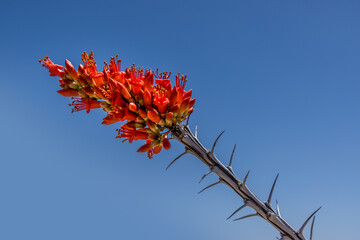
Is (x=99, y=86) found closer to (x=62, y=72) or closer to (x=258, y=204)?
(x=62, y=72)

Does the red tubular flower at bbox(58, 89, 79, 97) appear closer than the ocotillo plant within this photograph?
No

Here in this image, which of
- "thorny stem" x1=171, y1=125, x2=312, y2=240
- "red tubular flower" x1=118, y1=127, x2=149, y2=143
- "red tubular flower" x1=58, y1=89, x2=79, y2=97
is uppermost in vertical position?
"red tubular flower" x1=58, y1=89, x2=79, y2=97

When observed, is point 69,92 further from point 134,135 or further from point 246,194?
point 246,194

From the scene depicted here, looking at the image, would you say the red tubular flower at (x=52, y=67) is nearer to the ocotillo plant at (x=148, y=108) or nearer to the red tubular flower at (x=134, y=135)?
the ocotillo plant at (x=148, y=108)

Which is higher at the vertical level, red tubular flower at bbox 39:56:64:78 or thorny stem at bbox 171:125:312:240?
red tubular flower at bbox 39:56:64:78

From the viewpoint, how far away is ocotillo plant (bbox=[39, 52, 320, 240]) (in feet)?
8.73

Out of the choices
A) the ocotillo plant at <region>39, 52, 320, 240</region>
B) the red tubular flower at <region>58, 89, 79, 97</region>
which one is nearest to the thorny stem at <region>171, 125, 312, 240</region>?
the ocotillo plant at <region>39, 52, 320, 240</region>

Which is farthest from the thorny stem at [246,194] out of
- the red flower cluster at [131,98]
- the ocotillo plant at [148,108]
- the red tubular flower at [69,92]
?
the red tubular flower at [69,92]

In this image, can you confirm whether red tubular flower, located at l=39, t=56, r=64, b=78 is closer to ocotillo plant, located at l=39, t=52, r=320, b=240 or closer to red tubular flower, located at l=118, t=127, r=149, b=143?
ocotillo plant, located at l=39, t=52, r=320, b=240

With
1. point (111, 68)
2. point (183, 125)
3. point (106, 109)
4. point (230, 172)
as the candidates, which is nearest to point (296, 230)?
point (230, 172)

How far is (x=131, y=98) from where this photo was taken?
2947mm

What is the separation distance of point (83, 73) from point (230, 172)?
1.78 metres

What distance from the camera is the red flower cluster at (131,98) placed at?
291cm

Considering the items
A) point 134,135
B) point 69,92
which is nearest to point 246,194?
point 134,135
